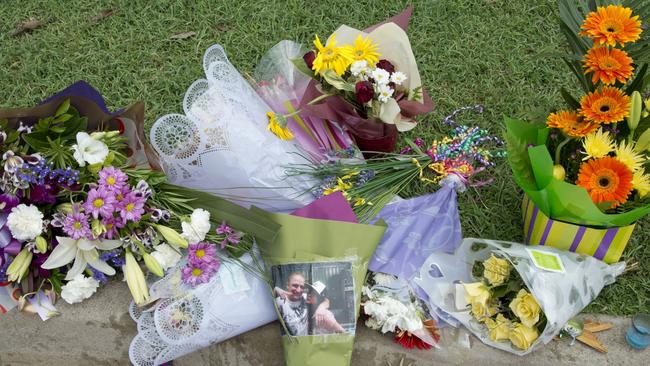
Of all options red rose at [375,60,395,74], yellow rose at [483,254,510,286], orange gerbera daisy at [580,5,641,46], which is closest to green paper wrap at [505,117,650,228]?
yellow rose at [483,254,510,286]

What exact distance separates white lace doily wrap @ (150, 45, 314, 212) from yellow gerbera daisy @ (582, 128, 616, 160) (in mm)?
916

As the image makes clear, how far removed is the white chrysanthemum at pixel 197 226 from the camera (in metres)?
1.76

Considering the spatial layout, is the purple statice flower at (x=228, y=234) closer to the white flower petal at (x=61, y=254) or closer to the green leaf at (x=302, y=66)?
the white flower petal at (x=61, y=254)

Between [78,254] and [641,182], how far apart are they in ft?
5.45

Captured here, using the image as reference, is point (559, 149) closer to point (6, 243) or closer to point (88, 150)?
point (88, 150)

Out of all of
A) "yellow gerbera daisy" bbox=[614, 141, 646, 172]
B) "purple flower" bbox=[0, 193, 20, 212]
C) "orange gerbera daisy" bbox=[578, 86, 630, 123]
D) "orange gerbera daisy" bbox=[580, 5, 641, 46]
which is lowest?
"purple flower" bbox=[0, 193, 20, 212]

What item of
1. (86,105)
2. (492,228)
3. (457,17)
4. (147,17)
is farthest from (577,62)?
(147,17)

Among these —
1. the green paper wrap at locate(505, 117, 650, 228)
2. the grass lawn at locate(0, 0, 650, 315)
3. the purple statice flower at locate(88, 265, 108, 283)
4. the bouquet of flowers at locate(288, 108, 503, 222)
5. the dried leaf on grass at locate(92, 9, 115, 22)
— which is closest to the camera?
the green paper wrap at locate(505, 117, 650, 228)

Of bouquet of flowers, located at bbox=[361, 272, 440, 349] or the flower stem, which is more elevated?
the flower stem

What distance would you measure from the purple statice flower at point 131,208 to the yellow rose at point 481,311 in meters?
1.05

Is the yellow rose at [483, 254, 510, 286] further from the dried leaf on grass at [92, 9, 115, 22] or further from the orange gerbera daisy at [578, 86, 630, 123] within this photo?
the dried leaf on grass at [92, 9, 115, 22]

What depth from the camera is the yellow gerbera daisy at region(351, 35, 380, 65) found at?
194 centimetres

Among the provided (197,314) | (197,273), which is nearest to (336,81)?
(197,273)

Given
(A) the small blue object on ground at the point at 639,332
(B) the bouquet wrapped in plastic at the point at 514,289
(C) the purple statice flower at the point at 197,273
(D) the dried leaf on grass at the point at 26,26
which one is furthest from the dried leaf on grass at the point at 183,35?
(A) the small blue object on ground at the point at 639,332
